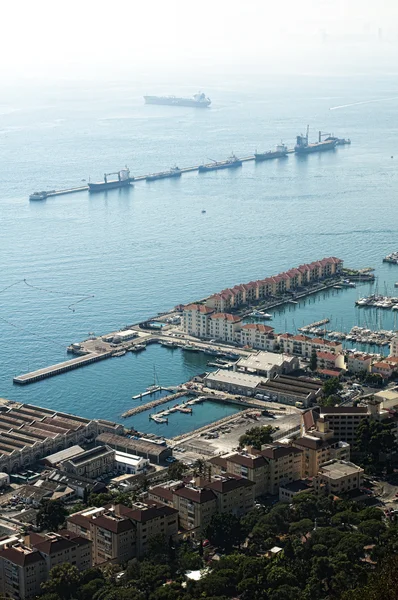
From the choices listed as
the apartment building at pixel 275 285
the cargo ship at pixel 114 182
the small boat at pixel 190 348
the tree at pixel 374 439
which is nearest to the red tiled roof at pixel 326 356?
the small boat at pixel 190 348

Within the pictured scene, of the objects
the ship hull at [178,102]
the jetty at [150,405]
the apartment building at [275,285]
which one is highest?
the ship hull at [178,102]

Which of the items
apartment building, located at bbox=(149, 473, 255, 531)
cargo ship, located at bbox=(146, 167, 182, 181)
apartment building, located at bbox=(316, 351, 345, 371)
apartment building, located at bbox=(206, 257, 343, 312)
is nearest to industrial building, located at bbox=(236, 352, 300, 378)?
apartment building, located at bbox=(316, 351, 345, 371)

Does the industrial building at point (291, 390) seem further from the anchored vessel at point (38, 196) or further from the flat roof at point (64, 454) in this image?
the anchored vessel at point (38, 196)

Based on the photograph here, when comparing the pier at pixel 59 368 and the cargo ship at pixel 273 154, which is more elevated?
the cargo ship at pixel 273 154

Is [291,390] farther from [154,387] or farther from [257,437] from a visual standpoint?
[257,437]

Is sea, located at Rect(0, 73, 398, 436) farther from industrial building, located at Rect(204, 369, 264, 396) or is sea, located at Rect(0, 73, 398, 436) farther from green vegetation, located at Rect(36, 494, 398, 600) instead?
green vegetation, located at Rect(36, 494, 398, 600)

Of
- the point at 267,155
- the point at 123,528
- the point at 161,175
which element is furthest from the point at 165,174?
the point at 123,528

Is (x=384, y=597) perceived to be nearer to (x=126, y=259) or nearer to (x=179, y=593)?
(x=179, y=593)
